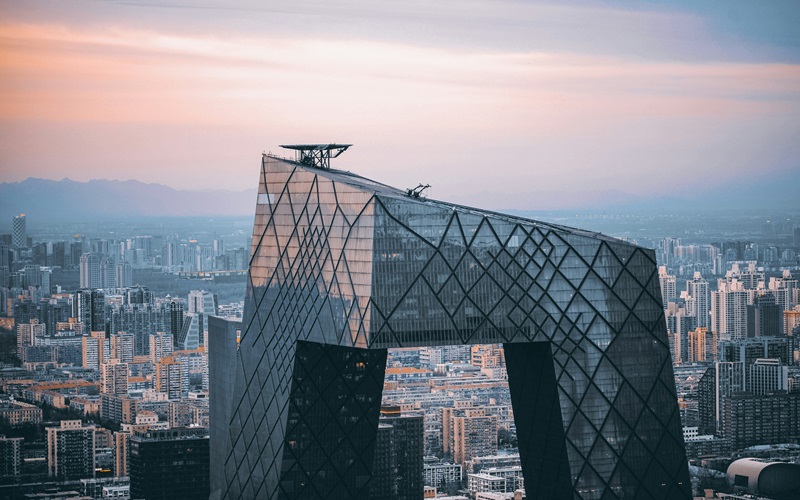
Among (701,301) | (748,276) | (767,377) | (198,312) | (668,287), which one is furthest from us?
(198,312)

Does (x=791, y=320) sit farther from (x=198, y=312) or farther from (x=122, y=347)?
(x=122, y=347)

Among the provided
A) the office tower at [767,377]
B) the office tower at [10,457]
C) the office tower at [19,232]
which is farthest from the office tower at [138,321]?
the office tower at [767,377]

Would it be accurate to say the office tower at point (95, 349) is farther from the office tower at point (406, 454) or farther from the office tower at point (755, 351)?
the office tower at point (406, 454)

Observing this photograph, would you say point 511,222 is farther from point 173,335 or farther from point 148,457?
point 173,335

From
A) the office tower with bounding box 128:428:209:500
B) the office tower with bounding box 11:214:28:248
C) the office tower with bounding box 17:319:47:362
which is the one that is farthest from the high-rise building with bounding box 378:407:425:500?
the office tower with bounding box 17:319:47:362

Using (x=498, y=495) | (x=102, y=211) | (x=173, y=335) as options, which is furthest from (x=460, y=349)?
(x=498, y=495)

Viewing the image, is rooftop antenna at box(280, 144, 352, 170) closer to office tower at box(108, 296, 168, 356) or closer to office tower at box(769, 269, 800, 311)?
office tower at box(769, 269, 800, 311)

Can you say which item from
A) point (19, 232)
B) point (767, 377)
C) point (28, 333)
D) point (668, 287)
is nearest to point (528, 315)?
point (767, 377)
